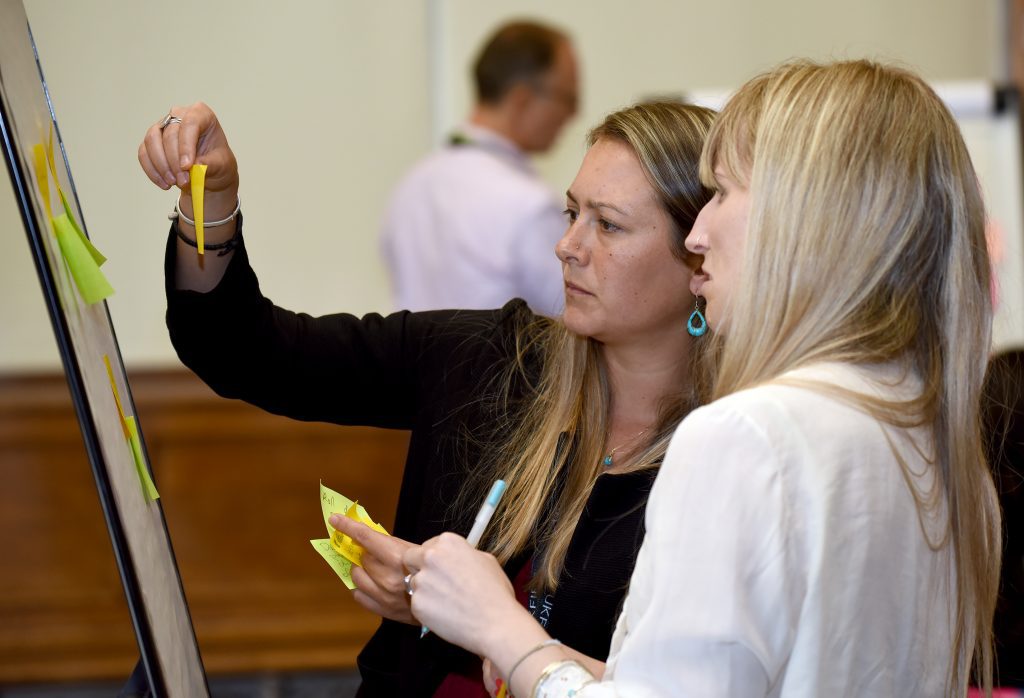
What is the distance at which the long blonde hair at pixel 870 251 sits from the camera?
1.07 m

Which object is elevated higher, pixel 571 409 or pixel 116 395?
pixel 116 395

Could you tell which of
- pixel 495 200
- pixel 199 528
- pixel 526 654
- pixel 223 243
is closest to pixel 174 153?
pixel 223 243

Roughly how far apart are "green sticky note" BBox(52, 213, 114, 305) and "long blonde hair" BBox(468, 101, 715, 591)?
1.82ft

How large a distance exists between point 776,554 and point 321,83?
312 centimetres

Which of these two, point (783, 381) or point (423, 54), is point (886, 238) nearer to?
point (783, 381)

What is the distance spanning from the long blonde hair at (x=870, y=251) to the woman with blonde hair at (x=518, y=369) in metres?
0.40

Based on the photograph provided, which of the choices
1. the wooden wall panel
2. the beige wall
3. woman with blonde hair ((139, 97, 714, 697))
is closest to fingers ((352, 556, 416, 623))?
woman with blonde hair ((139, 97, 714, 697))

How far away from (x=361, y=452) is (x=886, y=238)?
286cm

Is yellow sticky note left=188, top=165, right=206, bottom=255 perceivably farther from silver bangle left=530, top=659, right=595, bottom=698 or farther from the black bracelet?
silver bangle left=530, top=659, right=595, bottom=698

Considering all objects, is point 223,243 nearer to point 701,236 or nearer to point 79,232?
point 79,232

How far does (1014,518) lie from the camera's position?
226 centimetres

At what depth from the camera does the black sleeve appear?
1512 mm

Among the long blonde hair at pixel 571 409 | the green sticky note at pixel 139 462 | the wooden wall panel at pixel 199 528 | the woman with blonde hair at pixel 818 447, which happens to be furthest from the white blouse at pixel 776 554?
the wooden wall panel at pixel 199 528

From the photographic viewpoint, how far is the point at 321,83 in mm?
3791
